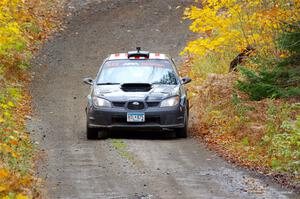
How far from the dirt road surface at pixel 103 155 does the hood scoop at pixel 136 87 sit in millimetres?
998

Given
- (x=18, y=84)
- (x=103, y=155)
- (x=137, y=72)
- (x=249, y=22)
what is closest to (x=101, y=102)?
(x=137, y=72)

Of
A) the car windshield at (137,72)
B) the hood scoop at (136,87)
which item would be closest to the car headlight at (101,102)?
the hood scoop at (136,87)

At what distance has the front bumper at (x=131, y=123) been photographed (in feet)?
52.5

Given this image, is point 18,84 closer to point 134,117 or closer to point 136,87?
point 136,87

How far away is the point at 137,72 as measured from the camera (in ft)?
57.5

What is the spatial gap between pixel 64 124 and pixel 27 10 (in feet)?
46.6

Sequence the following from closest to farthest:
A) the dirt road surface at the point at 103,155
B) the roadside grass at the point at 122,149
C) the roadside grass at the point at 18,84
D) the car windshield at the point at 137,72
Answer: the roadside grass at the point at 18,84, the dirt road surface at the point at 103,155, the roadside grass at the point at 122,149, the car windshield at the point at 137,72

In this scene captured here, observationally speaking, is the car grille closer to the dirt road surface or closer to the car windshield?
the dirt road surface

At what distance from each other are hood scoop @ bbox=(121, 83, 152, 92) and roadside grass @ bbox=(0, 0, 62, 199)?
229cm

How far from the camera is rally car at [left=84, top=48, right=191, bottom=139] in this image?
16.0 meters

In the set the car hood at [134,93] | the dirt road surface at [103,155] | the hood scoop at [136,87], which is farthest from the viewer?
the hood scoop at [136,87]

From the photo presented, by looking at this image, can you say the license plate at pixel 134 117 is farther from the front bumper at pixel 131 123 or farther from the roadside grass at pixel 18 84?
the roadside grass at pixel 18 84

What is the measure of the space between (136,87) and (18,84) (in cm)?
790

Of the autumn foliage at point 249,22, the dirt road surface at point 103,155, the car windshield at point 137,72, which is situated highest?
the autumn foliage at point 249,22
